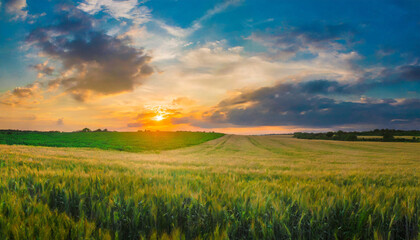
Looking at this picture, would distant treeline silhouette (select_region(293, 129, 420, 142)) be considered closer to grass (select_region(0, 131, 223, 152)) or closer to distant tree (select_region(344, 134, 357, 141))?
distant tree (select_region(344, 134, 357, 141))

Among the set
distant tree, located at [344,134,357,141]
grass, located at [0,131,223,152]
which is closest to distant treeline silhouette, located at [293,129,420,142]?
distant tree, located at [344,134,357,141]

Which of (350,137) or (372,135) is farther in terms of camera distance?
(372,135)

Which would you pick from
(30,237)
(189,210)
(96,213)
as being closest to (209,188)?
(189,210)

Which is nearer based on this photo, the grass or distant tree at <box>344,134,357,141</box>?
the grass

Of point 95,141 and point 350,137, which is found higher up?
point 95,141

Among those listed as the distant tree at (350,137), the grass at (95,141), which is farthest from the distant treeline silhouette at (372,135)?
the grass at (95,141)

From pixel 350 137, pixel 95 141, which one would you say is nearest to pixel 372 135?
pixel 350 137

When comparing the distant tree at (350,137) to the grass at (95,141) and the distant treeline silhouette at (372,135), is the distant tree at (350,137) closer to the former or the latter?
the distant treeline silhouette at (372,135)

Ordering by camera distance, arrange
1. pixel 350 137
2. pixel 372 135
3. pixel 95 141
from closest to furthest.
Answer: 1. pixel 95 141
2. pixel 350 137
3. pixel 372 135

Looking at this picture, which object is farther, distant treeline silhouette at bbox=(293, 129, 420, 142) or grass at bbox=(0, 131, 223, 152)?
distant treeline silhouette at bbox=(293, 129, 420, 142)

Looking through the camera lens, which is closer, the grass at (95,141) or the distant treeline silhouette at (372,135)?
the grass at (95,141)

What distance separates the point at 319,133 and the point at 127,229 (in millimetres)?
111409

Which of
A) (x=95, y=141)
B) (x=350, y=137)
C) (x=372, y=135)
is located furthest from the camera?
(x=372, y=135)

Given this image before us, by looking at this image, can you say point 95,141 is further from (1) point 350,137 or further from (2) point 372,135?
(2) point 372,135
